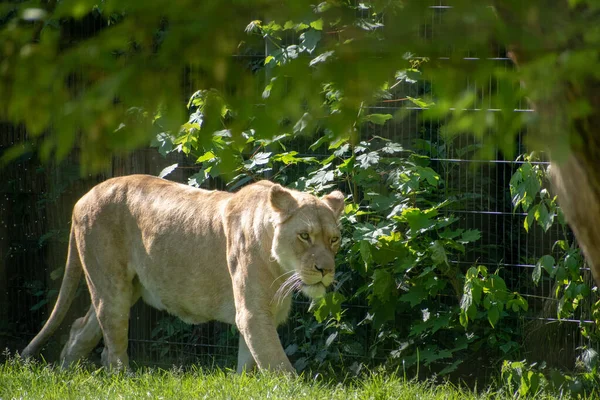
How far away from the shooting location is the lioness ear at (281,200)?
5.47 m

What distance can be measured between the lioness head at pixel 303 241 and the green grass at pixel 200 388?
2.06ft

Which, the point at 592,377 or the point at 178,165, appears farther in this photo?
the point at 178,165

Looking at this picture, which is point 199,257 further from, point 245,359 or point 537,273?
point 537,273

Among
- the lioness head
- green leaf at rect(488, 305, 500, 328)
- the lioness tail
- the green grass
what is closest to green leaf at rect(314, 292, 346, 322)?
the green grass

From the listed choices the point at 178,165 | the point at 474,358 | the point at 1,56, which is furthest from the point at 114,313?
the point at 1,56

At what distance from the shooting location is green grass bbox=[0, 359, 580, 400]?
5.06 meters

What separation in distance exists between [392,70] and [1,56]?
3.11ft

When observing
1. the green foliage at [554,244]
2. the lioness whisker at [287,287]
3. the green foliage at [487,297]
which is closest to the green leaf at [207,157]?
the lioness whisker at [287,287]

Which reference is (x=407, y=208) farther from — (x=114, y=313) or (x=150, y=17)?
(x=150, y=17)

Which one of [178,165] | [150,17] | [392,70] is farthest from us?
[178,165]

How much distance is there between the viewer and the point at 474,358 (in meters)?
6.50

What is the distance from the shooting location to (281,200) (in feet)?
18.1

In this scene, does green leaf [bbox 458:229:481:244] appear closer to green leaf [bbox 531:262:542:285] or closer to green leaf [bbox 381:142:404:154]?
green leaf [bbox 531:262:542:285]

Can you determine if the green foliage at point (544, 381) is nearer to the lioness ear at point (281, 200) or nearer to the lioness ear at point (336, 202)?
the lioness ear at point (336, 202)
